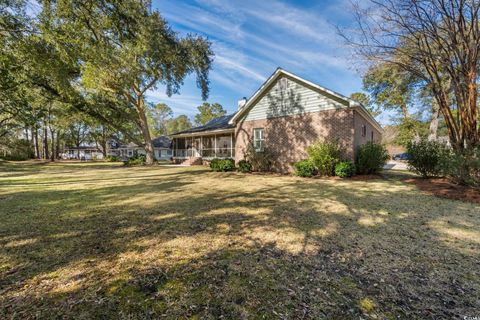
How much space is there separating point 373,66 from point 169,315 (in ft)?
35.4

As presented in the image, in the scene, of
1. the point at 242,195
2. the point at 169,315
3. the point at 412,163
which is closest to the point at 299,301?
the point at 169,315

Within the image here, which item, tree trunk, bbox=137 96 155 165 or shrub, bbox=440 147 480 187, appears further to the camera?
tree trunk, bbox=137 96 155 165

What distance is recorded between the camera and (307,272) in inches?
100

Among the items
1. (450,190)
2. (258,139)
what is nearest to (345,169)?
(450,190)

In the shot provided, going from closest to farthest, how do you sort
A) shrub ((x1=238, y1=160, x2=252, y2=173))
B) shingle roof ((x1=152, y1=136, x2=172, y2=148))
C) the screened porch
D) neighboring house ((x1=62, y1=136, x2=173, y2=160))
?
shrub ((x1=238, y1=160, x2=252, y2=173)) → the screened porch → shingle roof ((x1=152, y1=136, x2=172, y2=148)) → neighboring house ((x1=62, y1=136, x2=173, y2=160))

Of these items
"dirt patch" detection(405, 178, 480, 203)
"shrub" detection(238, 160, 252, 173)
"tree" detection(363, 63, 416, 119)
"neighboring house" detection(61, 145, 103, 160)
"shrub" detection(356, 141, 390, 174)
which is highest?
"tree" detection(363, 63, 416, 119)

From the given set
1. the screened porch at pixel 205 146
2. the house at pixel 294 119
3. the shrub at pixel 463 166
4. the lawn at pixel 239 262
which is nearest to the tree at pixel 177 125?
the screened porch at pixel 205 146

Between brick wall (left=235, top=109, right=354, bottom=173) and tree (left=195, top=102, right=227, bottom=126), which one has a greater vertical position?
tree (left=195, top=102, right=227, bottom=126)

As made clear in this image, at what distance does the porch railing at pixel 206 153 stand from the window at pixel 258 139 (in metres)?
5.50

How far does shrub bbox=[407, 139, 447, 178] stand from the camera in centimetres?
878

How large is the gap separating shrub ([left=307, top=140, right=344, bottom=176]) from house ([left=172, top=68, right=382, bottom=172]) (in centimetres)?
56

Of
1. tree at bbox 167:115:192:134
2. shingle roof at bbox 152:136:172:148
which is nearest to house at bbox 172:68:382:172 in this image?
shingle roof at bbox 152:136:172:148

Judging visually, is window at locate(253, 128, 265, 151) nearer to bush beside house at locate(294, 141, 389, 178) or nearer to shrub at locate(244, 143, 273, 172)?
shrub at locate(244, 143, 273, 172)

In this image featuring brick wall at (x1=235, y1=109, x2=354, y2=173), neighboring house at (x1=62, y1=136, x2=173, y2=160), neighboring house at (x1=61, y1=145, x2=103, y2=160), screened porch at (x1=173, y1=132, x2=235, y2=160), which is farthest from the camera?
neighboring house at (x1=61, y1=145, x2=103, y2=160)
